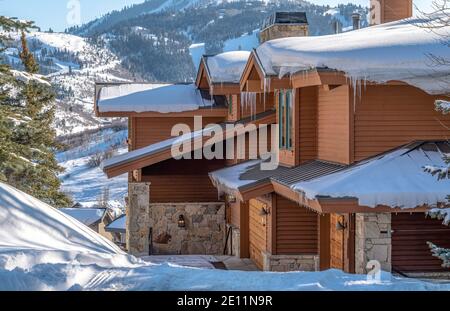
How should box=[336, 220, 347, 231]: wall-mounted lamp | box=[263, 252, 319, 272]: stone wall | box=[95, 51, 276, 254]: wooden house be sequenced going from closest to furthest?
box=[336, 220, 347, 231]: wall-mounted lamp
box=[263, 252, 319, 272]: stone wall
box=[95, 51, 276, 254]: wooden house

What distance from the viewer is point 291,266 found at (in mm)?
13609

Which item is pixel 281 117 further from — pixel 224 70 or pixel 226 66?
pixel 226 66

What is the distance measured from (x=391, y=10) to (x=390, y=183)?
9.15 metres

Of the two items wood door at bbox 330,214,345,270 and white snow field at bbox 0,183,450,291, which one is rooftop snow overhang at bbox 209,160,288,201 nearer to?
wood door at bbox 330,214,345,270

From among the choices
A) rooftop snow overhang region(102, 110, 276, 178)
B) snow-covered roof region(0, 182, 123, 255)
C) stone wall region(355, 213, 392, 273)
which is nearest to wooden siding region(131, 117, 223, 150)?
rooftop snow overhang region(102, 110, 276, 178)

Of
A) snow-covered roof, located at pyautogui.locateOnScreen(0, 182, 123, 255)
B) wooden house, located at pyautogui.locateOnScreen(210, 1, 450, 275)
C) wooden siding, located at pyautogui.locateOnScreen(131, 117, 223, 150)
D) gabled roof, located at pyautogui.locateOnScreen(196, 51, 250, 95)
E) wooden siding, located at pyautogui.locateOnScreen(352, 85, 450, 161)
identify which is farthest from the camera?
wooden siding, located at pyautogui.locateOnScreen(131, 117, 223, 150)

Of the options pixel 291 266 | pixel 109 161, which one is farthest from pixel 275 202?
pixel 109 161

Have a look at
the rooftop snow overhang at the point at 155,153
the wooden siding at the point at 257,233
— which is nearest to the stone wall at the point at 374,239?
the wooden siding at the point at 257,233

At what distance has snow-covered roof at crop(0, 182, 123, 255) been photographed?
7.46 meters

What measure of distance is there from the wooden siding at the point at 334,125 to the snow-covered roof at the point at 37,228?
Result: 524 cm

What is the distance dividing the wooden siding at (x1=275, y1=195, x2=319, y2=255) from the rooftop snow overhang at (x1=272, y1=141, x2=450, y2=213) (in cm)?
248

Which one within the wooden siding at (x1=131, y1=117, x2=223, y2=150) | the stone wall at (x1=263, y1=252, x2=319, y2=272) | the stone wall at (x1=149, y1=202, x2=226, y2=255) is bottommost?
the stone wall at (x1=149, y1=202, x2=226, y2=255)
